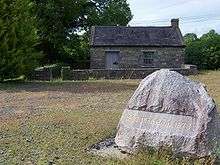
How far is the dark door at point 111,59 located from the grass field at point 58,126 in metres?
21.9

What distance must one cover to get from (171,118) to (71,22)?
123 ft

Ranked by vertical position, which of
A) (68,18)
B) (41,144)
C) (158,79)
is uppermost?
(68,18)

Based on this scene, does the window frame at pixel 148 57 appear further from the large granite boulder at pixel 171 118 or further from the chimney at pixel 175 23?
the large granite boulder at pixel 171 118

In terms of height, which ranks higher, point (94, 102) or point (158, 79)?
point (158, 79)

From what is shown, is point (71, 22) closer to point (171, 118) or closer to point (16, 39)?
point (16, 39)

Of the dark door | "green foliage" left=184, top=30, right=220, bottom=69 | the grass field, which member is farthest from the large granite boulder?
"green foliage" left=184, top=30, right=220, bottom=69

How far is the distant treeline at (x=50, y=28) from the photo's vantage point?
2536 centimetres

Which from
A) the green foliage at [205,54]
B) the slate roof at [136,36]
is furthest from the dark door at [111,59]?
the green foliage at [205,54]

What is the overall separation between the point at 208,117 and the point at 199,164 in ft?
2.72

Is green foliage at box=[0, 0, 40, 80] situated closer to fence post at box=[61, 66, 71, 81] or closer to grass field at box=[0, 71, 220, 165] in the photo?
fence post at box=[61, 66, 71, 81]

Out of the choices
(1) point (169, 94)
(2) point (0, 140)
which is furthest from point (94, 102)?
(1) point (169, 94)

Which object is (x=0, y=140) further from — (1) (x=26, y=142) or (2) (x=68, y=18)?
(2) (x=68, y=18)

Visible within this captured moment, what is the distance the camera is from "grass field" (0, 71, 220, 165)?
872 cm

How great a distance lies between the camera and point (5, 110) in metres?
14.6
